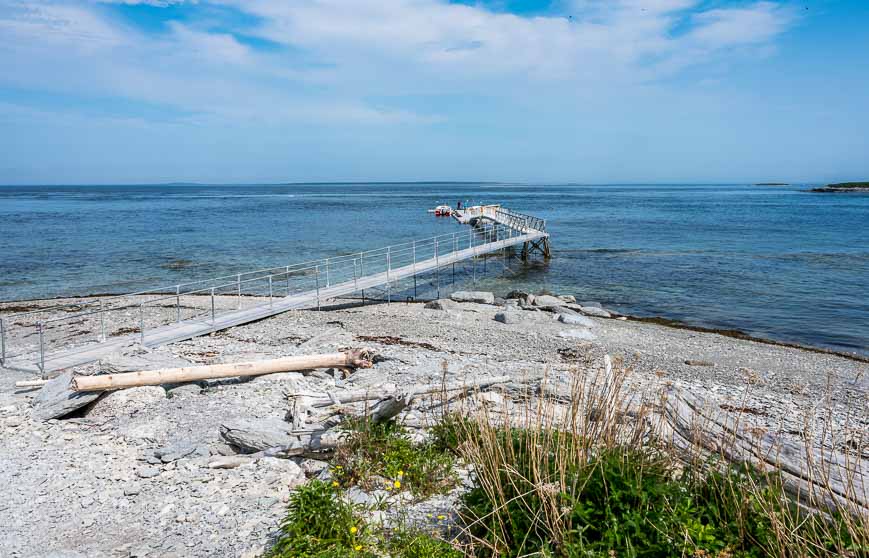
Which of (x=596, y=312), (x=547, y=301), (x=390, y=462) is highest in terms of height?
(x=390, y=462)

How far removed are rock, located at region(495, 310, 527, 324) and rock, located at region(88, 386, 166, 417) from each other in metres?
9.15

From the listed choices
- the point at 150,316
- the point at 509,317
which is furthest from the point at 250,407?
the point at 150,316

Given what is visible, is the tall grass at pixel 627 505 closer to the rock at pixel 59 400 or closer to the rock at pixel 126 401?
the rock at pixel 126 401

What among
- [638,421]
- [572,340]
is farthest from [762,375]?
[638,421]

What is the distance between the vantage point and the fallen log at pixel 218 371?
289 inches

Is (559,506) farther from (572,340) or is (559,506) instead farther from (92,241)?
(92,241)

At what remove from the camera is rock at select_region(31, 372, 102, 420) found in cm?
704

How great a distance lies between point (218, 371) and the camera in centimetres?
806

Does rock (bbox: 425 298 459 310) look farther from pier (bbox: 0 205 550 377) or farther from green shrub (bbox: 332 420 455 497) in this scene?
green shrub (bbox: 332 420 455 497)

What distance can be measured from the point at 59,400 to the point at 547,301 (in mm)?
13924

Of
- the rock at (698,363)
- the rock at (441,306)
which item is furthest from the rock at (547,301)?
the rock at (698,363)

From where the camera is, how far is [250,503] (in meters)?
4.88

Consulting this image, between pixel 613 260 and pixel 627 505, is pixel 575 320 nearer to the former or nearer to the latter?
pixel 627 505

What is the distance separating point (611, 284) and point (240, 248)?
20990 millimetres
